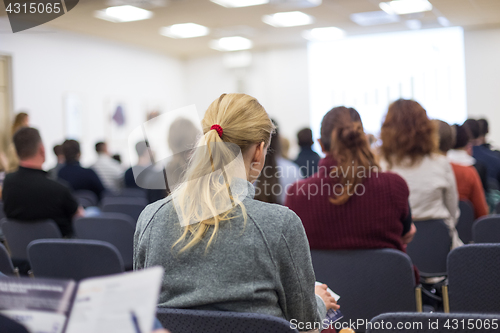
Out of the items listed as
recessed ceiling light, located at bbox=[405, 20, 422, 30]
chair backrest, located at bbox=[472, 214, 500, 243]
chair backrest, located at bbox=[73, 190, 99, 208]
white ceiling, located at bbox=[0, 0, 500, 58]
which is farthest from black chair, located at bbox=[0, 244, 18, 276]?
recessed ceiling light, located at bbox=[405, 20, 422, 30]

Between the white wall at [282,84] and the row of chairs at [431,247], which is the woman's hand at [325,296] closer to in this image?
the row of chairs at [431,247]

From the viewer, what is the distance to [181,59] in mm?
11305

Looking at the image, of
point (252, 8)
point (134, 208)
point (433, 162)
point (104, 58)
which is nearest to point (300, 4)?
point (252, 8)

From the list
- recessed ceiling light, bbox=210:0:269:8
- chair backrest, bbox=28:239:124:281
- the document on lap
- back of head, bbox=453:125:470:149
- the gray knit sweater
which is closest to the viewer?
the document on lap

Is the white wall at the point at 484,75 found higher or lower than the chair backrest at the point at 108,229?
higher

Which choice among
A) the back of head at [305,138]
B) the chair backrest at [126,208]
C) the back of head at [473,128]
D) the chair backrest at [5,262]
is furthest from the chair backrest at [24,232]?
the back of head at [473,128]

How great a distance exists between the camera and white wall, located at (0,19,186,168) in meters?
7.47

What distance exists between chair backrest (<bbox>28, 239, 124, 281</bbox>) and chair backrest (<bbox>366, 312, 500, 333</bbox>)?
1407 mm

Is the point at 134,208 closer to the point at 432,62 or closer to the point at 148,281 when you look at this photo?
the point at 148,281

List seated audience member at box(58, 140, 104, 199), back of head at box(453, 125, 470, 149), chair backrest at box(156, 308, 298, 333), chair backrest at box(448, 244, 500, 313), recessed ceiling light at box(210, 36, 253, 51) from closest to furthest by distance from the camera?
1. chair backrest at box(156, 308, 298, 333)
2. chair backrest at box(448, 244, 500, 313)
3. back of head at box(453, 125, 470, 149)
4. seated audience member at box(58, 140, 104, 199)
5. recessed ceiling light at box(210, 36, 253, 51)

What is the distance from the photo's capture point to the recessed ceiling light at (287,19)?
7797 millimetres

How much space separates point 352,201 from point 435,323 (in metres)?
1.05

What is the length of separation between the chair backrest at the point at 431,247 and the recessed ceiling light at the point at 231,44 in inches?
295

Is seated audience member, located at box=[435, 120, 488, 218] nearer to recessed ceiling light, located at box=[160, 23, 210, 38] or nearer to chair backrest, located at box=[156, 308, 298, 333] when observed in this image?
chair backrest, located at box=[156, 308, 298, 333]
